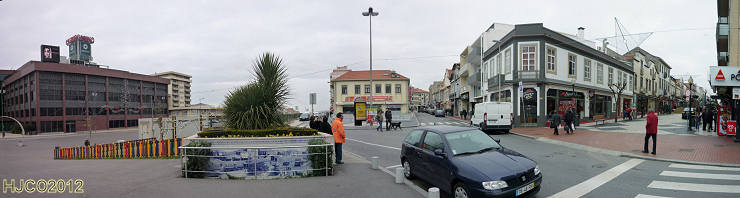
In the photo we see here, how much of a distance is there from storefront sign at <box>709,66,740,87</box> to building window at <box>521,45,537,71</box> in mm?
11196

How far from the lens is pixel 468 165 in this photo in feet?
15.8

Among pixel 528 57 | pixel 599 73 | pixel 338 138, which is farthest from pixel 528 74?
pixel 338 138

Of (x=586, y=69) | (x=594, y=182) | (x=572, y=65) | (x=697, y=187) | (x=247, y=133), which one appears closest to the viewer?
(x=697, y=187)

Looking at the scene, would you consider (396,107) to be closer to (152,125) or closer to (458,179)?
(152,125)

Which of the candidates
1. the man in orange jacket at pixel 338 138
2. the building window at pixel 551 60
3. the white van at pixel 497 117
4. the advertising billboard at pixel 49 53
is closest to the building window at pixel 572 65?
the building window at pixel 551 60

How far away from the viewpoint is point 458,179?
483 centimetres

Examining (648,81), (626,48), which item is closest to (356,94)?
(626,48)

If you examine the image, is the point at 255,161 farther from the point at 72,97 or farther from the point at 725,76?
the point at 72,97

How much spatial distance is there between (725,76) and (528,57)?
11.7 metres

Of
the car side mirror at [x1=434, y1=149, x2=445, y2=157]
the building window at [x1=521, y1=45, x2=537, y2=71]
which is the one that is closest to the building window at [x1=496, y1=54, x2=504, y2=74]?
the building window at [x1=521, y1=45, x2=537, y2=71]

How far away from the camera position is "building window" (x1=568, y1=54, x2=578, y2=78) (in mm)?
24906

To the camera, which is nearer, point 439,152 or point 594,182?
point 439,152

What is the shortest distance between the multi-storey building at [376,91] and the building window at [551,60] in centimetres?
3092

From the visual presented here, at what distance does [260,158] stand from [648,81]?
59625 mm
